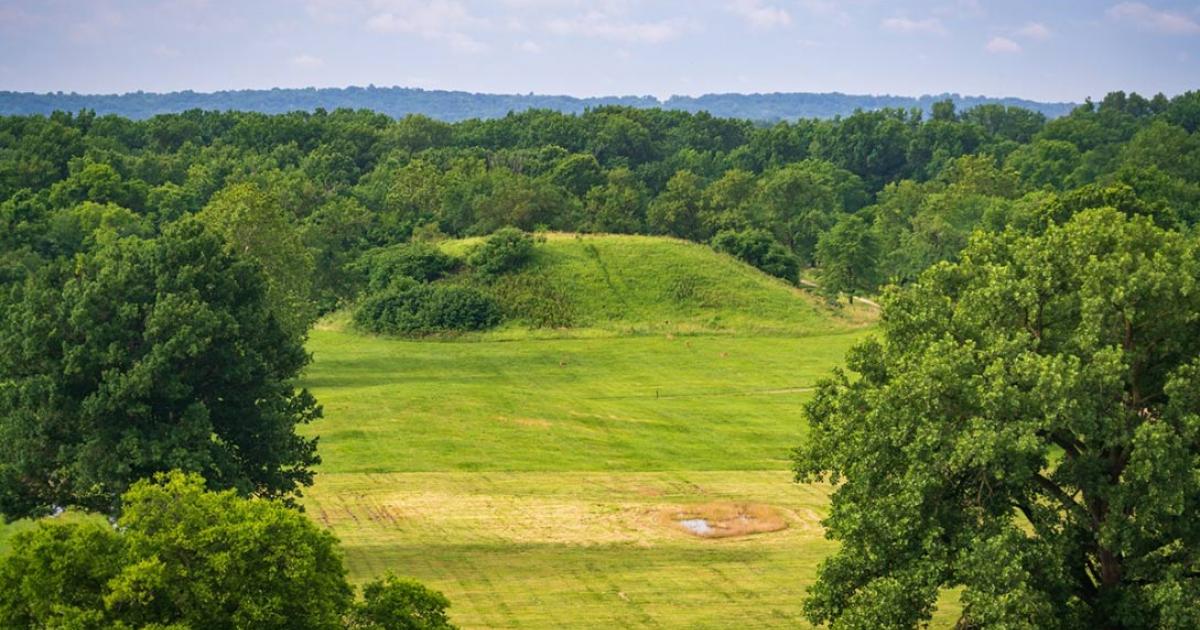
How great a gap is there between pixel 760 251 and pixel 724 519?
7287 cm

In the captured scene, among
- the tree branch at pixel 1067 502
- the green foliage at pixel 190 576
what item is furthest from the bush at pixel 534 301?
the green foliage at pixel 190 576

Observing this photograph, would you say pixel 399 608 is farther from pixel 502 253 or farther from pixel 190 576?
pixel 502 253

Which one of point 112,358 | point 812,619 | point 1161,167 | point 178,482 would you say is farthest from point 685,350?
point 1161,167

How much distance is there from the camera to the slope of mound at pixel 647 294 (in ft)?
346

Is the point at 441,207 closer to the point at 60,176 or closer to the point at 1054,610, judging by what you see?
the point at 60,176

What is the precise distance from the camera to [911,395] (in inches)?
1214

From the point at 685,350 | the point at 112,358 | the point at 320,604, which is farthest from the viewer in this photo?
the point at 685,350

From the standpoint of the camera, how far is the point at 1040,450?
96.4 ft

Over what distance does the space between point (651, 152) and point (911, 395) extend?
166m

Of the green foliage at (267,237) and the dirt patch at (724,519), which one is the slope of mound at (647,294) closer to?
the green foliage at (267,237)

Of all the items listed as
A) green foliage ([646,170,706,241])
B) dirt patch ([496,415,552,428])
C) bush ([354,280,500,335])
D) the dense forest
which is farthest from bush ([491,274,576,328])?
dirt patch ([496,415,552,428])

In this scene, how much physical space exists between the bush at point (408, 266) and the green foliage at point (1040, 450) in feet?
263

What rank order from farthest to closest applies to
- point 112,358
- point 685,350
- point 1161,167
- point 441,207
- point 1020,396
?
1. point 1161,167
2. point 441,207
3. point 685,350
4. point 112,358
5. point 1020,396

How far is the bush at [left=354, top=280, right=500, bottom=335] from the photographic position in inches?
4092
